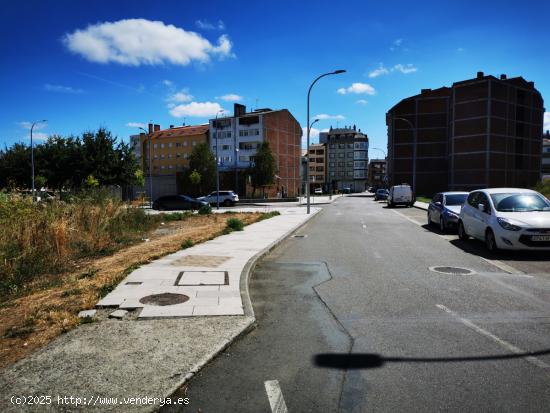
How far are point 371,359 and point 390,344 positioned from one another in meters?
0.49

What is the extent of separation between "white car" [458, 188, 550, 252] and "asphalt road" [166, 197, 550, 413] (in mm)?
1241

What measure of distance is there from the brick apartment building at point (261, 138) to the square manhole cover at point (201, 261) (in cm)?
6368

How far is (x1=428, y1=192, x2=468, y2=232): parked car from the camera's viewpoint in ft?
51.4

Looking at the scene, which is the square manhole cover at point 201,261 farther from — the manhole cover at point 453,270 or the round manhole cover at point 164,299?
the manhole cover at point 453,270

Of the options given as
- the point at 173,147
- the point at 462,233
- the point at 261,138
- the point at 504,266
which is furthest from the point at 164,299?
the point at 173,147

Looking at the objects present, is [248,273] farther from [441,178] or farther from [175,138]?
[175,138]

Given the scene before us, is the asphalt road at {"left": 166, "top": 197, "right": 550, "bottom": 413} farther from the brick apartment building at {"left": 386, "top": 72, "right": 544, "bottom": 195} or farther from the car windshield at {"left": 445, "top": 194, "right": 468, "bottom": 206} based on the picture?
the brick apartment building at {"left": 386, "top": 72, "right": 544, "bottom": 195}

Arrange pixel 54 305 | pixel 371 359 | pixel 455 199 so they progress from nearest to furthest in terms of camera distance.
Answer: pixel 371 359
pixel 54 305
pixel 455 199

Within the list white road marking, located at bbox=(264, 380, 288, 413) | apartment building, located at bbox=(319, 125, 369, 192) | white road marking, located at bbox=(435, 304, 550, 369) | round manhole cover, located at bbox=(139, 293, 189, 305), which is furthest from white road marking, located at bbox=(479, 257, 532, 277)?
apartment building, located at bbox=(319, 125, 369, 192)

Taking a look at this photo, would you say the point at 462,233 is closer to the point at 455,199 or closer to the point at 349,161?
the point at 455,199

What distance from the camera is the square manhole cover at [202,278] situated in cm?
722

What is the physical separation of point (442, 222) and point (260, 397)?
1421 cm

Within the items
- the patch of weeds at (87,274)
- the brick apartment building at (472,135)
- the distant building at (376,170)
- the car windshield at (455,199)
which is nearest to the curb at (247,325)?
Result: the patch of weeds at (87,274)

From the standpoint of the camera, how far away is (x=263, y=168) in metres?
60.1
